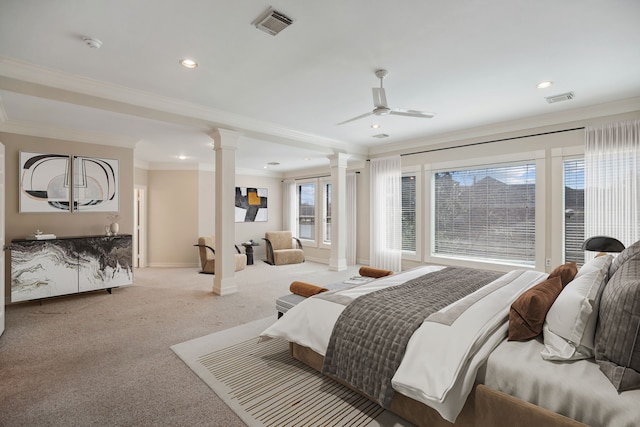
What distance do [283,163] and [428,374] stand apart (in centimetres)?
678

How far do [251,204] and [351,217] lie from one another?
3.10 metres

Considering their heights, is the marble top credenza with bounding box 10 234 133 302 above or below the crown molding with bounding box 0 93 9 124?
below

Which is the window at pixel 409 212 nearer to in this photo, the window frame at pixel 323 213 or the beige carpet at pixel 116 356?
the window frame at pixel 323 213

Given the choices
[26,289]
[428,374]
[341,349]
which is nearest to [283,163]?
[26,289]

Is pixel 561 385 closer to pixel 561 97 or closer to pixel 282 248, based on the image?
pixel 561 97

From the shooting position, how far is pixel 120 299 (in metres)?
4.62

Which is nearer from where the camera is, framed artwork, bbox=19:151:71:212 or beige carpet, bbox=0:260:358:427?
beige carpet, bbox=0:260:358:427

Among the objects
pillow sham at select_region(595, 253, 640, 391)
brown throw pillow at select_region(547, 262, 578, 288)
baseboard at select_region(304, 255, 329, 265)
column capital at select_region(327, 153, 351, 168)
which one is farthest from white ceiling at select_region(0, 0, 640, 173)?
baseboard at select_region(304, 255, 329, 265)

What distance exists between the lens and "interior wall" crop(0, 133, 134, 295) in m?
4.40

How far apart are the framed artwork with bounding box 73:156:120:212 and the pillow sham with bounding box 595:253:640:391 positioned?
6228 mm

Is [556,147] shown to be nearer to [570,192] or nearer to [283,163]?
[570,192]

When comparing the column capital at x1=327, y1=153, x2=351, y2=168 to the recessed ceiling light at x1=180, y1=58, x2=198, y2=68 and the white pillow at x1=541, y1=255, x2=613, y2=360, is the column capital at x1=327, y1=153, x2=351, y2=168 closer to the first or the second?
the recessed ceiling light at x1=180, y1=58, x2=198, y2=68

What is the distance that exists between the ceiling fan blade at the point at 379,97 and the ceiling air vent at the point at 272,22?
114 cm

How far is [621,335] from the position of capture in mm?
1373
